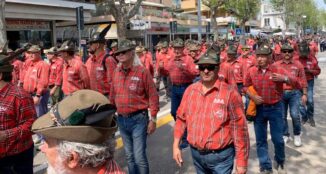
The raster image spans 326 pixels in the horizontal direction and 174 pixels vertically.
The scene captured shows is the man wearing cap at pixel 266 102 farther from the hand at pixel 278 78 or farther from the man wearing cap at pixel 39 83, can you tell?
the man wearing cap at pixel 39 83

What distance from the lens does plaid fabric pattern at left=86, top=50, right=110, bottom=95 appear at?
22.7 ft

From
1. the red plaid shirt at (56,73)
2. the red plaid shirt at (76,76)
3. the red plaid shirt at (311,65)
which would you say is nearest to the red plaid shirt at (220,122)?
the red plaid shirt at (76,76)

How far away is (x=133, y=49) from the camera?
16.8 feet

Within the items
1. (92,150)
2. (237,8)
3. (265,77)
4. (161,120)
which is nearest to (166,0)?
(237,8)

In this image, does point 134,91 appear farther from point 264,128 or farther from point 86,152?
point 86,152

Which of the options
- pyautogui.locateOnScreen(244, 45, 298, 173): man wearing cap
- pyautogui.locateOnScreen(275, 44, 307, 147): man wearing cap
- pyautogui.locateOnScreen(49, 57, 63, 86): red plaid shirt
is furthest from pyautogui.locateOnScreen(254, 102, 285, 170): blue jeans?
pyautogui.locateOnScreen(49, 57, 63, 86): red plaid shirt

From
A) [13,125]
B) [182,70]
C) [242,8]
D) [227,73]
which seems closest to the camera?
[13,125]

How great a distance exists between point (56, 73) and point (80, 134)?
22.2ft

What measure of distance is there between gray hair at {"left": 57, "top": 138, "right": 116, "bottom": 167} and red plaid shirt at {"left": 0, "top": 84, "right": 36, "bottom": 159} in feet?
6.98

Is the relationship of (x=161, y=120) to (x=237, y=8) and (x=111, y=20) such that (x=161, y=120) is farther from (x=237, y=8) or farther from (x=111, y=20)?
(x=237, y=8)

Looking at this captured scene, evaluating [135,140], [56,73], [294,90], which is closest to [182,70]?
[294,90]

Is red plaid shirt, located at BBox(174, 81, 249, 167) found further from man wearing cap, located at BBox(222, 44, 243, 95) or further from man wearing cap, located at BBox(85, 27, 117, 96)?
man wearing cap, located at BBox(222, 44, 243, 95)

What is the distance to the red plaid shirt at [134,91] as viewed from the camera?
5.07m

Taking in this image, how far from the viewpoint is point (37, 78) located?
26.5 ft
